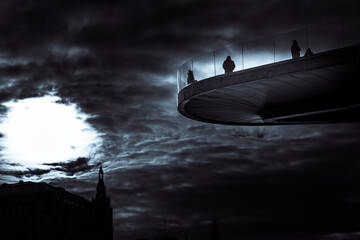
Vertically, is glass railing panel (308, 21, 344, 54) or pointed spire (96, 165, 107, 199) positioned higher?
pointed spire (96, 165, 107, 199)

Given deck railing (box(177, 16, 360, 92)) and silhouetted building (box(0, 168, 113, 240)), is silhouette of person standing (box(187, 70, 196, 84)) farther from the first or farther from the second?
silhouetted building (box(0, 168, 113, 240))

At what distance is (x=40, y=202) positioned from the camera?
149000mm

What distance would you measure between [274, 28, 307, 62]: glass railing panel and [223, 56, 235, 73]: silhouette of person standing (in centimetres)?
248

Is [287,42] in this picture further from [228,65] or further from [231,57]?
[228,65]

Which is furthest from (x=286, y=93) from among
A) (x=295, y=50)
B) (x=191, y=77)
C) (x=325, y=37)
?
(x=191, y=77)

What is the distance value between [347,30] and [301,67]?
306 centimetres

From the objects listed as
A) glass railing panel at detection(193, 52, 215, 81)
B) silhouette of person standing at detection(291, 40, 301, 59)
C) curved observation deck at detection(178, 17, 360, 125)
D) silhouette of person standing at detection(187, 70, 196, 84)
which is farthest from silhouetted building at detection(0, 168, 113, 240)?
silhouette of person standing at detection(291, 40, 301, 59)

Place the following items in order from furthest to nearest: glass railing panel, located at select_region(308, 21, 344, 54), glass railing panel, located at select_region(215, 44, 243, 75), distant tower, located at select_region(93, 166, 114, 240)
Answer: distant tower, located at select_region(93, 166, 114, 240)
glass railing panel, located at select_region(215, 44, 243, 75)
glass railing panel, located at select_region(308, 21, 344, 54)

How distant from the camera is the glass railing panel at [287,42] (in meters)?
31.8

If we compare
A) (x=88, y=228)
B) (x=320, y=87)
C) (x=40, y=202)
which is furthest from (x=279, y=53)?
(x=88, y=228)

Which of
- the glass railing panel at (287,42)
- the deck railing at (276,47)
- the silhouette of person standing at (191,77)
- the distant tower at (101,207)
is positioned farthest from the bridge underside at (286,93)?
the distant tower at (101,207)

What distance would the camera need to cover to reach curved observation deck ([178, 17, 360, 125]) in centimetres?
3028

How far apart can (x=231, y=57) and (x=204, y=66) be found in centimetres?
189

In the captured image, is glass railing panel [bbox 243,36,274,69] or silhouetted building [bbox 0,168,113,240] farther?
silhouetted building [bbox 0,168,113,240]
